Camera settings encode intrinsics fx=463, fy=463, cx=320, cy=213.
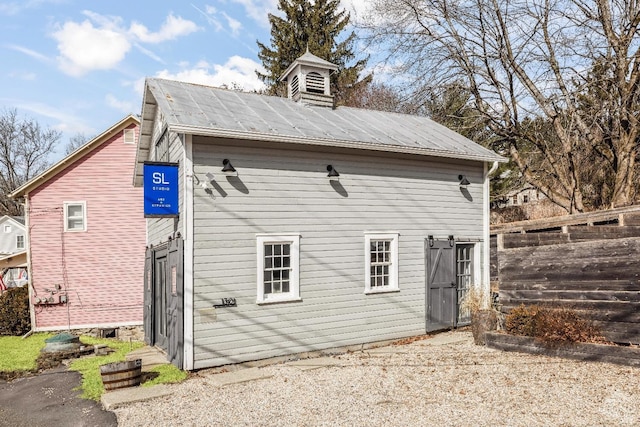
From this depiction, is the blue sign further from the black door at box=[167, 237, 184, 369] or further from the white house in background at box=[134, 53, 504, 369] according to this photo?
the black door at box=[167, 237, 184, 369]

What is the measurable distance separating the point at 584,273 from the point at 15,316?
1697cm

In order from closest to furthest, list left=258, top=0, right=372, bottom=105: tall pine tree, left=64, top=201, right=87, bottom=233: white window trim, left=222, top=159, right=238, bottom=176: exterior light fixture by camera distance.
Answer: left=222, top=159, right=238, bottom=176: exterior light fixture → left=64, top=201, right=87, bottom=233: white window trim → left=258, top=0, right=372, bottom=105: tall pine tree

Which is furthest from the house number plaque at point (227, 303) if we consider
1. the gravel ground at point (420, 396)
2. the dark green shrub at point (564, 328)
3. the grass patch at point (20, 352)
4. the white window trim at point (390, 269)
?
the dark green shrub at point (564, 328)

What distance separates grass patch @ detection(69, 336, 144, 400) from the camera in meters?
8.28

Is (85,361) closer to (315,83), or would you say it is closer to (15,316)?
(15,316)

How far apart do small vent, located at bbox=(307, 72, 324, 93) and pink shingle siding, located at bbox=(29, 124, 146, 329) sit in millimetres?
7549

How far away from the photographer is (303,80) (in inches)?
523

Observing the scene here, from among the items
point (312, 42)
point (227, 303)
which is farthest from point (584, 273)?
point (312, 42)

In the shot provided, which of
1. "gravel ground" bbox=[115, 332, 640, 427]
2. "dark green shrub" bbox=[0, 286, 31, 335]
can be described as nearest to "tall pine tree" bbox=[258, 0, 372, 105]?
"dark green shrub" bbox=[0, 286, 31, 335]

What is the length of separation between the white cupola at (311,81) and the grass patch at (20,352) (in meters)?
9.66

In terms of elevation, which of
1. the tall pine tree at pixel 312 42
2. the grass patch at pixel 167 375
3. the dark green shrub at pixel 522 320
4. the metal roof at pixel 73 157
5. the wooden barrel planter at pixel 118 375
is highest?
the tall pine tree at pixel 312 42

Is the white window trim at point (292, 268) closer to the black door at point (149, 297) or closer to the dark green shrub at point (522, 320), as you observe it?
the black door at point (149, 297)

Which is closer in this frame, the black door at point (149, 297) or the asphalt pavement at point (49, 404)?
the asphalt pavement at point (49, 404)

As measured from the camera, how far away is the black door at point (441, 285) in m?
11.4
